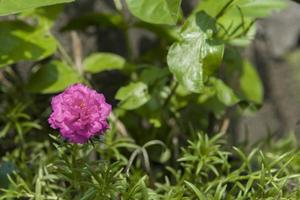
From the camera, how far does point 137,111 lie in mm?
1664

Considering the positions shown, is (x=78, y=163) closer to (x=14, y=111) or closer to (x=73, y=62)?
(x=14, y=111)

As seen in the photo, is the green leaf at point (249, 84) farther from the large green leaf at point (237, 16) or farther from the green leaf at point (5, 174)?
the green leaf at point (5, 174)

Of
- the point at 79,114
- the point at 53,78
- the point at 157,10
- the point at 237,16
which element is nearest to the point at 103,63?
the point at 53,78

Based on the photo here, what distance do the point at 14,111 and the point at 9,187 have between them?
0.25 m

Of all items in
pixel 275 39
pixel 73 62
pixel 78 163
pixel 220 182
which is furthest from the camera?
pixel 275 39

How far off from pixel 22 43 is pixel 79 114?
1.72 ft

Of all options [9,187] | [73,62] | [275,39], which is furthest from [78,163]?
[275,39]

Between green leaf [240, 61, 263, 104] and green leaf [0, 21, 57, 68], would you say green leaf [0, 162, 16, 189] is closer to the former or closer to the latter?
green leaf [0, 21, 57, 68]

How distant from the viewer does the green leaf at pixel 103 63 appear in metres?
1.75

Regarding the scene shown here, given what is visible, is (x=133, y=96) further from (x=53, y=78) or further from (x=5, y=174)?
(x=5, y=174)

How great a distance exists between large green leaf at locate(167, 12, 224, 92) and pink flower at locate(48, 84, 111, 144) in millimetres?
219

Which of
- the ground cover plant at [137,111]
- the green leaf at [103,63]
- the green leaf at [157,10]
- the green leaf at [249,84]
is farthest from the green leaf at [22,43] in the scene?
the green leaf at [249,84]

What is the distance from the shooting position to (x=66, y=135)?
3.67ft

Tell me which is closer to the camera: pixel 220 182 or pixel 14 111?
pixel 220 182
